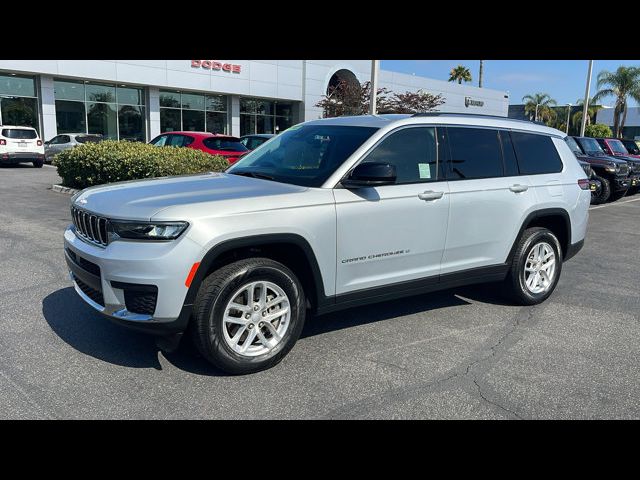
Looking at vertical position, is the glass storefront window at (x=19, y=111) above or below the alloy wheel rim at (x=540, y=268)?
above

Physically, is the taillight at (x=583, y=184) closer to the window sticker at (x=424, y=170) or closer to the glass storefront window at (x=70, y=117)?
the window sticker at (x=424, y=170)

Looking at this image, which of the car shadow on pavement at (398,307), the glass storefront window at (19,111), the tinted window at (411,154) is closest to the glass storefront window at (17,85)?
the glass storefront window at (19,111)

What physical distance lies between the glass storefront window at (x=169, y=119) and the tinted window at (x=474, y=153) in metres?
26.4

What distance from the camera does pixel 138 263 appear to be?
3.38 meters

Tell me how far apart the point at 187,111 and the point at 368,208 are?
28123 millimetres

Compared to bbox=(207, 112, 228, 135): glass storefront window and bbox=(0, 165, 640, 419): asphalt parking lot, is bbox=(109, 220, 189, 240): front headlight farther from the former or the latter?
bbox=(207, 112, 228, 135): glass storefront window

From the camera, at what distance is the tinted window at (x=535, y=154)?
5406mm

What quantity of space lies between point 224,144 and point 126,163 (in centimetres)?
389

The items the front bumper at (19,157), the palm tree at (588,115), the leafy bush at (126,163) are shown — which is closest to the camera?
the leafy bush at (126,163)

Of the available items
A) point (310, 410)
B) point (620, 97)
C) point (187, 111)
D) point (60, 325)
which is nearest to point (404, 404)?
point (310, 410)

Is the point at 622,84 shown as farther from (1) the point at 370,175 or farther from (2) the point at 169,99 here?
(1) the point at 370,175

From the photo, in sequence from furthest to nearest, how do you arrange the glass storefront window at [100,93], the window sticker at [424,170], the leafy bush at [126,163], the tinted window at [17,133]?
the glass storefront window at [100,93]
the tinted window at [17,133]
the leafy bush at [126,163]
the window sticker at [424,170]

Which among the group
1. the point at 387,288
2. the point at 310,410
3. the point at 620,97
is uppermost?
the point at 620,97
